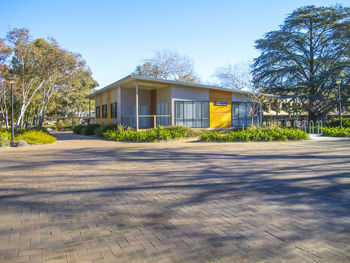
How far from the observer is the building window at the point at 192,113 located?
20797mm

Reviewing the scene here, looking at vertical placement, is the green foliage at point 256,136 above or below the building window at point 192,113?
below

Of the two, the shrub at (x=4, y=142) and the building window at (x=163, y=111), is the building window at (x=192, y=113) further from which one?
the shrub at (x=4, y=142)

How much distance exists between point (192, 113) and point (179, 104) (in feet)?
4.19

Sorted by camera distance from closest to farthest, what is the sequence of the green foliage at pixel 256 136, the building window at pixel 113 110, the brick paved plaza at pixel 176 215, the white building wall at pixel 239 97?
the brick paved plaza at pixel 176 215
the green foliage at pixel 256 136
the white building wall at pixel 239 97
the building window at pixel 113 110

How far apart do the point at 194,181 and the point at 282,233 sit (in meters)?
3.15

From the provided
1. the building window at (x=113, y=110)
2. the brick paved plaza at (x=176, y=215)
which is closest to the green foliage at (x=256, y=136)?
the brick paved plaza at (x=176, y=215)

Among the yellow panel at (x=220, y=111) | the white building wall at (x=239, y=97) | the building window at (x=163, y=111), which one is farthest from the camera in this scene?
the white building wall at (x=239, y=97)

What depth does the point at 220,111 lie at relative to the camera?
73.2 feet

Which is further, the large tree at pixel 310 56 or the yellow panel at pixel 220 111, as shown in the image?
the large tree at pixel 310 56

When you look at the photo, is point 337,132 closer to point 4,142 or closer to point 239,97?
point 239,97

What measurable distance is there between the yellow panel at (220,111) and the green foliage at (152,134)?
11.4ft

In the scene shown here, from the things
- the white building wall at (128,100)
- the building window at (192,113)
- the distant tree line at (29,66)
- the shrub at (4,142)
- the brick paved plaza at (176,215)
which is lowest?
the brick paved plaza at (176,215)

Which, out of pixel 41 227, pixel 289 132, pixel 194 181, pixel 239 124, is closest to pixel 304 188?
pixel 194 181

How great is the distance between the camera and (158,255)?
306cm
